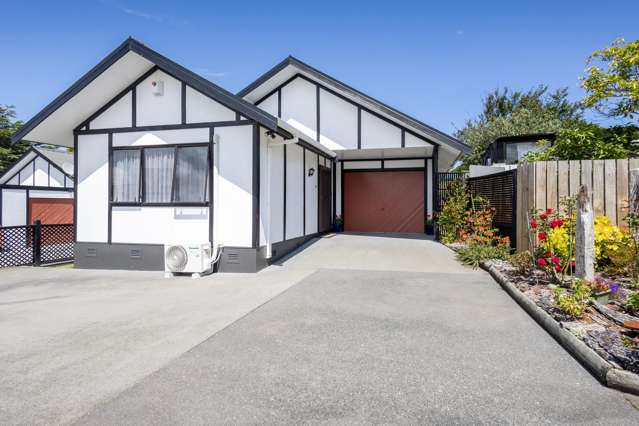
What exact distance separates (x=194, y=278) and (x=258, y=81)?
22.7ft

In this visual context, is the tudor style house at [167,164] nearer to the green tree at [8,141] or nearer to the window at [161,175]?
the window at [161,175]

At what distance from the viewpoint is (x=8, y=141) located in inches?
1112

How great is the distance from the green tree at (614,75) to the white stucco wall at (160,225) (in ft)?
35.6

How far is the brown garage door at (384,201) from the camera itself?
13047mm

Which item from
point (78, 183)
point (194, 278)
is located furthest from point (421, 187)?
point (78, 183)

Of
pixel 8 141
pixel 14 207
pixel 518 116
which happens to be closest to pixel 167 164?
pixel 14 207

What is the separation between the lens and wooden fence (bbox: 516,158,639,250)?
20.0 feet

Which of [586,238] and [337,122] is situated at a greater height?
[337,122]

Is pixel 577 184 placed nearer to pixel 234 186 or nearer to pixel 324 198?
pixel 234 186

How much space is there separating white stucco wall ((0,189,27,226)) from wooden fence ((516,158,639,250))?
19.4m

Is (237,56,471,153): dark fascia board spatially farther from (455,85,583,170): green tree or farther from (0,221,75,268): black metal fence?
(455,85,583,170): green tree

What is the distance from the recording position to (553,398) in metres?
2.41

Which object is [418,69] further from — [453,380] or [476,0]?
[453,380]

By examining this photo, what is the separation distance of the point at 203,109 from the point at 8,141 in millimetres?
30908
